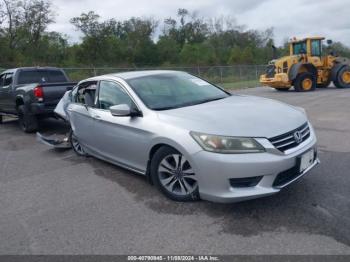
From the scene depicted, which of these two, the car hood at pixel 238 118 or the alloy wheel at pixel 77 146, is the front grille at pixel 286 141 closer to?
the car hood at pixel 238 118

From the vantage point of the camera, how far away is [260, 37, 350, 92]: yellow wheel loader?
18.0m

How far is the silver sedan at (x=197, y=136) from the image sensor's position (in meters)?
3.52

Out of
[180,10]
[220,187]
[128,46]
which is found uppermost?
[180,10]

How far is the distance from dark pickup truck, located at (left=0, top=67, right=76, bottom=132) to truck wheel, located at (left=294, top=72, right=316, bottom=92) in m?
11.8

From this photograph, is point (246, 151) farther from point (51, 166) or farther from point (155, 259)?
point (51, 166)

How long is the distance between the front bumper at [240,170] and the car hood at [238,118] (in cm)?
23

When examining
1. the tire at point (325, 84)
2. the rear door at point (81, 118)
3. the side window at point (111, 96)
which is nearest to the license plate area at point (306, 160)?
the side window at point (111, 96)

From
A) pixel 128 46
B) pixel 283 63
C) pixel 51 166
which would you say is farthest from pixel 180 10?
pixel 51 166

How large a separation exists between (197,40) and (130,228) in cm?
7288

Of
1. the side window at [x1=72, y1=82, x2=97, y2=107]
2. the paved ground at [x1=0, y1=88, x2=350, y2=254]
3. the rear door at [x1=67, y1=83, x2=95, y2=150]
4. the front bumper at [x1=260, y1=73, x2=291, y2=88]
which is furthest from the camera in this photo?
the front bumper at [x1=260, y1=73, x2=291, y2=88]

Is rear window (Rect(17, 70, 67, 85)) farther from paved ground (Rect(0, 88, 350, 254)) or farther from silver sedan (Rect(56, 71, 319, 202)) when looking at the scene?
silver sedan (Rect(56, 71, 319, 202))

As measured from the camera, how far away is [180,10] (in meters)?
75.1

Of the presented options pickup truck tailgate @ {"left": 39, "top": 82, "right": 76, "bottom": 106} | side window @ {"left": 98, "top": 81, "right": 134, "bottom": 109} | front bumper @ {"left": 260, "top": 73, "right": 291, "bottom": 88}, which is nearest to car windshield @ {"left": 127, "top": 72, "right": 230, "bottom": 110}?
side window @ {"left": 98, "top": 81, "right": 134, "bottom": 109}

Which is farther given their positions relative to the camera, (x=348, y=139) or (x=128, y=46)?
(x=128, y=46)
